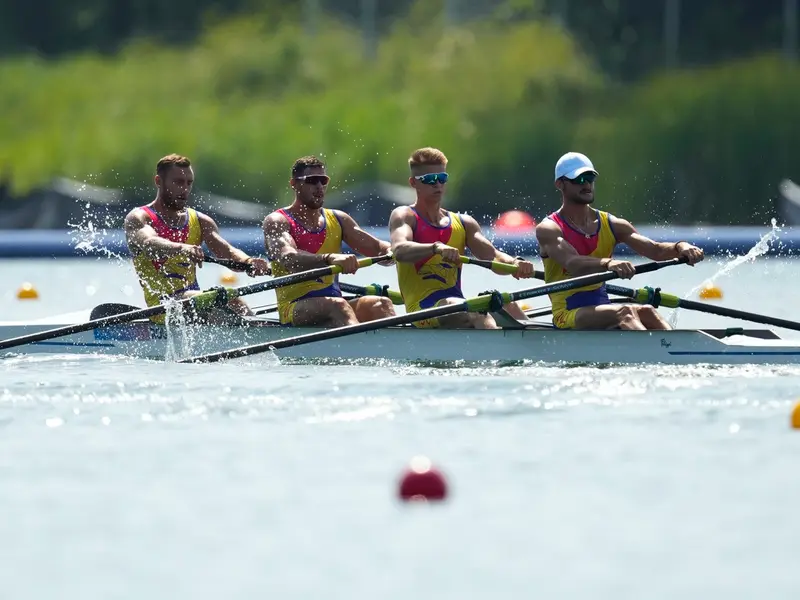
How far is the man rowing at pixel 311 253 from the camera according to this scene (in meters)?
10.4

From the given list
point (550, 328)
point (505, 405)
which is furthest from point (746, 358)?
point (505, 405)

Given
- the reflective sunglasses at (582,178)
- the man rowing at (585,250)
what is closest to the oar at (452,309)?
the man rowing at (585,250)

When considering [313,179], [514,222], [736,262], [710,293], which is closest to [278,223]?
[313,179]

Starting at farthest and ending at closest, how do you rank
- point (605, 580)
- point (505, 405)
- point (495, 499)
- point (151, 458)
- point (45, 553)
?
1. point (505, 405)
2. point (151, 458)
3. point (495, 499)
4. point (45, 553)
5. point (605, 580)

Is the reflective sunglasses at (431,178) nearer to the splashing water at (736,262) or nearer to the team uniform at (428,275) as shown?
the team uniform at (428,275)

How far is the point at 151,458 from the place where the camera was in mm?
7090

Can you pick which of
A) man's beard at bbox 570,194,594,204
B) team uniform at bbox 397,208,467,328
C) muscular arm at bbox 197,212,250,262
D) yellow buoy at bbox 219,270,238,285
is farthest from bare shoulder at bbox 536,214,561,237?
yellow buoy at bbox 219,270,238,285

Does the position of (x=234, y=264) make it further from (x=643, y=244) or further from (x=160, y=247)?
(x=643, y=244)

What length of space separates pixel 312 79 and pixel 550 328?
83.6ft

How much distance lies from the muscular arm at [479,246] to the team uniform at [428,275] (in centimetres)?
18

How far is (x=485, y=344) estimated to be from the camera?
994 centimetres

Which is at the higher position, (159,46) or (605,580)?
(159,46)

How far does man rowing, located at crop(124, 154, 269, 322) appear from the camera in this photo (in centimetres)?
1080

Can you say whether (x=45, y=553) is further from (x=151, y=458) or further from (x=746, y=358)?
(x=746, y=358)
